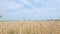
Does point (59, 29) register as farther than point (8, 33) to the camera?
Yes

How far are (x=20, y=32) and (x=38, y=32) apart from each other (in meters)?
0.38

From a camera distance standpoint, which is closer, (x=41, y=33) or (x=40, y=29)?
(x=41, y=33)

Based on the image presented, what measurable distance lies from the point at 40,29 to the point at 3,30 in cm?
81

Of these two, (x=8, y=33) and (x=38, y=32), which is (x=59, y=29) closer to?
(x=38, y=32)

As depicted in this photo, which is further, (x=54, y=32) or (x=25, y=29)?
(x=25, y=29)

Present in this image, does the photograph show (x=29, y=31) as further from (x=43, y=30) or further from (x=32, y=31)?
(x=43, y=30)

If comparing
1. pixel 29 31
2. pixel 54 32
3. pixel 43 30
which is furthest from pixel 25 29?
pixel 54 32

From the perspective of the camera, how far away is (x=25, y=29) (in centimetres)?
365

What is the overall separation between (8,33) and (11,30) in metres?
Result: 0.10

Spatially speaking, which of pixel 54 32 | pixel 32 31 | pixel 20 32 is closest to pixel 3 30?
pixel 20 32

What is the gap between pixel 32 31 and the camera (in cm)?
348

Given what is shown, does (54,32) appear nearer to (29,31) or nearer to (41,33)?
(41,33)

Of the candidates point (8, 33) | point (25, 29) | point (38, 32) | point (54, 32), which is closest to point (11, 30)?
point (8, 33)

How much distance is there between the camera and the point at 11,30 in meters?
3.53
